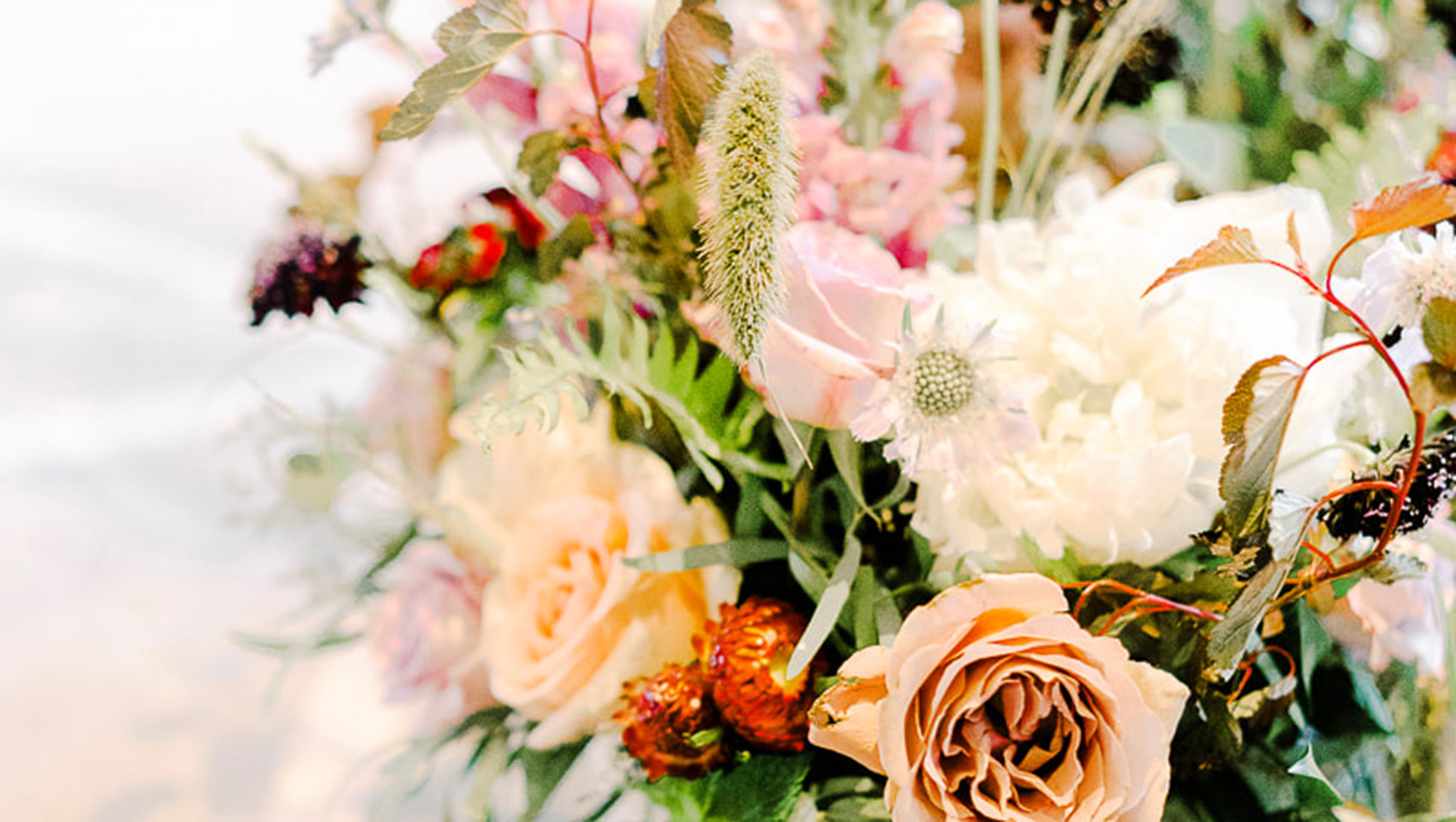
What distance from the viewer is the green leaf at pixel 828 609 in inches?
11.6

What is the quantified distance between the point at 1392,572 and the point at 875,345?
18 centimetres

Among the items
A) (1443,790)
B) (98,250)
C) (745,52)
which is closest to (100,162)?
(98,250)

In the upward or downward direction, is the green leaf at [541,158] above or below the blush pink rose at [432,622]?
above

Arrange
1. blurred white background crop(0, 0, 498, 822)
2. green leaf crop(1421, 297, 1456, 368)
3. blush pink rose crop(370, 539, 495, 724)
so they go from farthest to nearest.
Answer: blurred white background crop(0, 0, 498, 822), blush pink rose crop(370, 539, 495, 724), green leaf crop(1421, 297, 1456, 368)

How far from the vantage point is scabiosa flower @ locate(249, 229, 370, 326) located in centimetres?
42

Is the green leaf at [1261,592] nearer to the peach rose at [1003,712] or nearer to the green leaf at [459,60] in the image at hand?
the peach rose at [1003,712]

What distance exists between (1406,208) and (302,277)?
1.33ft

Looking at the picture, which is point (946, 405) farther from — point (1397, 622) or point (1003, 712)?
point (1397, 622)

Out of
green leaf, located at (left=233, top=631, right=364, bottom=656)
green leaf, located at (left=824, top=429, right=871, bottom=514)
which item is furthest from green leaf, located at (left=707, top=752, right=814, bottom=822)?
green leaf, located at (left=233, top=631, right=364, bottom=656)

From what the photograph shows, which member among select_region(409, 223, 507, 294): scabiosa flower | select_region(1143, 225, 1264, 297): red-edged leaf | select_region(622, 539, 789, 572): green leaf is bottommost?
select_region(622, 539, 789, 572): green leaf

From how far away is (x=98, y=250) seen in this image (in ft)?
2.40

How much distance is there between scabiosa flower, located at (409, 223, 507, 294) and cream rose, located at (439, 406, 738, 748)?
0.11 metres

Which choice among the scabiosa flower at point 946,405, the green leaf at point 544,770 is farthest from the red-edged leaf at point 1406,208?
the green leaf at point 544,770

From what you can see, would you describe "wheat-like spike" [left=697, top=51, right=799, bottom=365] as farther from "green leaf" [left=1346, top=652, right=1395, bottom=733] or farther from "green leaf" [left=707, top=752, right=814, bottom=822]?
"green leaf" [left=1346, top=652, right=1395, bottom=733]
